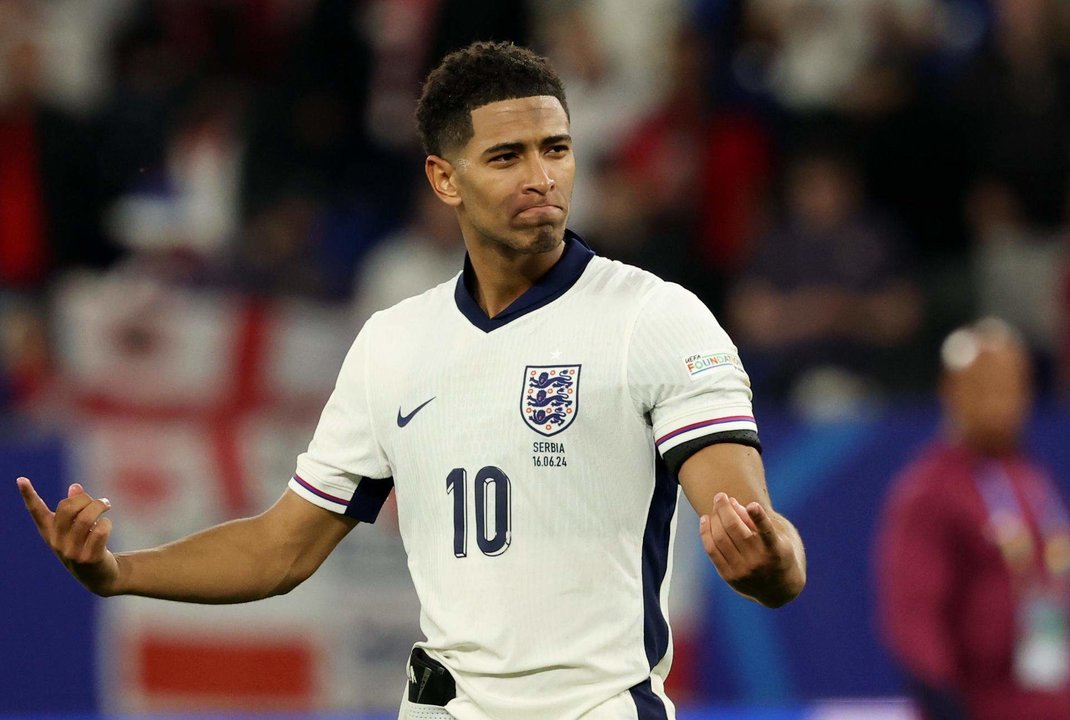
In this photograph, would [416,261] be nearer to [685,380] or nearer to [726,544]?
[685,380]

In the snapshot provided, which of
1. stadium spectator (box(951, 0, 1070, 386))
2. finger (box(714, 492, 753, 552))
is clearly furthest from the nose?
stadium spectator (box(951, 0, 1070, 386))

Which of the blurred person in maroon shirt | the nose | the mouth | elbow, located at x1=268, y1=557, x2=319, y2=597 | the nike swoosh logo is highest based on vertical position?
the nose

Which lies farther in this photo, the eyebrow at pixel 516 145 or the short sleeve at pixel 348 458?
the short sleeve at pixel 348 458

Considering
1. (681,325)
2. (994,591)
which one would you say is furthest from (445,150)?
(994,591)

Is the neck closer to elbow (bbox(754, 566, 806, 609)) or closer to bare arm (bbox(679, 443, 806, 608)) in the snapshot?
bare arm (bbox(679, 443, 806, 608))

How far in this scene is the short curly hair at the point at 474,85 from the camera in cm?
386

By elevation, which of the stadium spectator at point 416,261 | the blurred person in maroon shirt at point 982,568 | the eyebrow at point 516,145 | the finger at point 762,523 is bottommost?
the blurred person in maroon shirt at point 982,568

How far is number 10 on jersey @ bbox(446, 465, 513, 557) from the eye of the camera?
366 centimetres

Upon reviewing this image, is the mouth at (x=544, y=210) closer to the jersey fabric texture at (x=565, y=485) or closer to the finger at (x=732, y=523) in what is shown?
the jersey fabric texture at (x=565, y=485)

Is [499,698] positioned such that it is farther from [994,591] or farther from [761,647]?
[761,647]

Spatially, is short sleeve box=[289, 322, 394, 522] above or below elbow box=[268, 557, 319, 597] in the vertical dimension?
above

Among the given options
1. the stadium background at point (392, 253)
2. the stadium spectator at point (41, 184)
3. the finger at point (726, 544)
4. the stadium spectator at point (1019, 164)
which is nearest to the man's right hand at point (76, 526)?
the finger at point (726, 544)

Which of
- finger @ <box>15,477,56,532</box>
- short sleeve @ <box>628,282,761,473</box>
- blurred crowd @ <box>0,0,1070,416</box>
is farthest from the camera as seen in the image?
blurred crowd @ <box>0,0,1070,416</box>

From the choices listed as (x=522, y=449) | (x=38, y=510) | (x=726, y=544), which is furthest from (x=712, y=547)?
(x=38, y=510)
